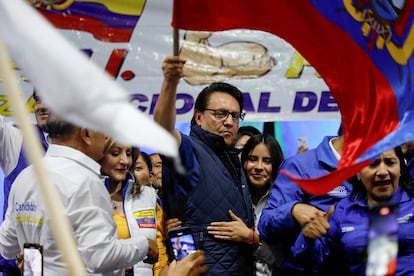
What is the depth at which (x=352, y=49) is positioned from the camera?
12.6ft

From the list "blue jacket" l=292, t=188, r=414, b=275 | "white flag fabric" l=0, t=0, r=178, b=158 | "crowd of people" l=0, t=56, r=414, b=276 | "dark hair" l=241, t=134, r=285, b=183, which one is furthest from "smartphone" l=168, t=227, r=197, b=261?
"white flag fabric" l=0, t=0, r=178, b=158

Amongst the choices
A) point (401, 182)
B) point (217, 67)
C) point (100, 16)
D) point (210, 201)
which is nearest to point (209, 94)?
point (210, 201)

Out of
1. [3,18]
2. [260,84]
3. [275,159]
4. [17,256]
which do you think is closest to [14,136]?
[17,256]

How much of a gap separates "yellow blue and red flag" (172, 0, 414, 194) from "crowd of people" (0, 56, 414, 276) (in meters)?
0.36

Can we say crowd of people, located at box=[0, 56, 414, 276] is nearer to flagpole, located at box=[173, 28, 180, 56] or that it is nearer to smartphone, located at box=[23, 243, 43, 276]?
smartphone, located at box=[23, 243, 43, 276]

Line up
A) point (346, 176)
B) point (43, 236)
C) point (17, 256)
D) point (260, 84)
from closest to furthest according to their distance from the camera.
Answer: point (346, 176) → point (43, 236) → point (17, 256) → point (260, 84)

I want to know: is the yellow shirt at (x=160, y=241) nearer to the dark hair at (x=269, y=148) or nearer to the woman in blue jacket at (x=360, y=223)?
the dark hair at (x=269, y=148)

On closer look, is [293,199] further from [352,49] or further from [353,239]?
[352,49]

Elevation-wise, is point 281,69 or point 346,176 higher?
point 346,176

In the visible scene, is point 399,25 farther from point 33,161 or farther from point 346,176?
point 33,161

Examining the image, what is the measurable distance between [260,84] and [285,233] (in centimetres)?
256

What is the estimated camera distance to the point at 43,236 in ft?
13.3

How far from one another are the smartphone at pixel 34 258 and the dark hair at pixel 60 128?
0.45 metres

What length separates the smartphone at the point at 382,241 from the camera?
9.82 ft
